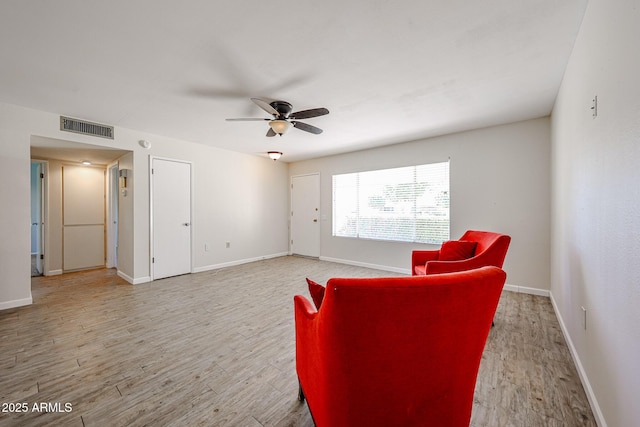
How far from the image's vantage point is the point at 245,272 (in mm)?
4891

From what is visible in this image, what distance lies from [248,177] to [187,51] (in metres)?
3.84

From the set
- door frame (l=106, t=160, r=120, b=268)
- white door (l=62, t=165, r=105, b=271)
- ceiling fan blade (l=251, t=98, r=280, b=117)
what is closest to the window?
ceiling fan blade (l=251, t=98, r=280, b=117)

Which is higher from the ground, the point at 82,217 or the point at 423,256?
the point at 82,217

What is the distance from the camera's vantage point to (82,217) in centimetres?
513

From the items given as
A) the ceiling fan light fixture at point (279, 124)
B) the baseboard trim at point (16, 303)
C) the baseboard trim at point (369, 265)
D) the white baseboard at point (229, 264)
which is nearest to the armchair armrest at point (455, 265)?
the ceiling fan light fixture at point (279, 124)

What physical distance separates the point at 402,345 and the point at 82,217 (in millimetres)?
6557

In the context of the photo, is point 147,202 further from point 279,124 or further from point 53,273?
point 279,124

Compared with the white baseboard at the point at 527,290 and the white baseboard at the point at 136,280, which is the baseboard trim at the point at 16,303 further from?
the white baseboard at the point at 527,290

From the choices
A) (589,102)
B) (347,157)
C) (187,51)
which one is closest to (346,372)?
(589,102)

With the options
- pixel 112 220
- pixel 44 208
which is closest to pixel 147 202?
pixel 112 220

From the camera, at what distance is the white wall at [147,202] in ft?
10.2

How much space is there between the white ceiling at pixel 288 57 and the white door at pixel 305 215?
295 centimetres

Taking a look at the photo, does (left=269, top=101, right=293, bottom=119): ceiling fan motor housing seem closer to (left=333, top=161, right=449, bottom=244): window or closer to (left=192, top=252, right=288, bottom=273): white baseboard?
(left=333, top=161, right=449, bottom=244): window

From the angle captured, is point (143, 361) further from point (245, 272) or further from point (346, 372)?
point (245, 272)
